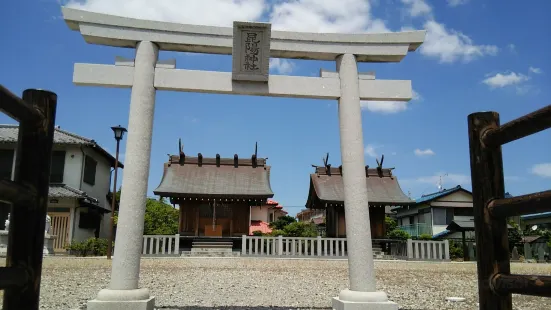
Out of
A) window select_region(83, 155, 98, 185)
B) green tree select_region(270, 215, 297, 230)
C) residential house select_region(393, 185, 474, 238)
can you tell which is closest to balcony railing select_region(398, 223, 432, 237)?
residential house select_region(393, 185, 474, 238)

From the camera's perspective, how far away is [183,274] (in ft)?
34.1

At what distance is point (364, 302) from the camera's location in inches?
214

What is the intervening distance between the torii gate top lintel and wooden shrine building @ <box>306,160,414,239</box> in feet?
50.2

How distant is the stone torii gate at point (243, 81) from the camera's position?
217 inches

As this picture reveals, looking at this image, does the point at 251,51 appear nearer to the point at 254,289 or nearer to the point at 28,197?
the point at 254,289

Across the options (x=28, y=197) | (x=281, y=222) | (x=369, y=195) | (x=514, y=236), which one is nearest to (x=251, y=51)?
(x=28, y=197)

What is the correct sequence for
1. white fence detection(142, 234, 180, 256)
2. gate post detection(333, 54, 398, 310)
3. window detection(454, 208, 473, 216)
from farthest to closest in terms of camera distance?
window detection(454, 208, 473, 216)
white fence detection(142, 234, 180, 256)
gate post detection(333, 54, 398, 310)

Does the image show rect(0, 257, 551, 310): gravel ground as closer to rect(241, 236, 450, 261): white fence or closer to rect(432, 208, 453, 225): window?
rect(241, 236, 450, 261): white fence

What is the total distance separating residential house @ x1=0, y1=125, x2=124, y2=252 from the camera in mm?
20562

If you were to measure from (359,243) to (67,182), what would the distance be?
19923 mm

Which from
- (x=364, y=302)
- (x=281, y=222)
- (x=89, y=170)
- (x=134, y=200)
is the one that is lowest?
(x=364, y=302)

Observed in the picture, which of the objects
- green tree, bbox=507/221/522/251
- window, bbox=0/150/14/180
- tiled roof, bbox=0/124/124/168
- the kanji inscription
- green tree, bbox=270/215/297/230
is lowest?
green tree, bbox=507/221/522/251

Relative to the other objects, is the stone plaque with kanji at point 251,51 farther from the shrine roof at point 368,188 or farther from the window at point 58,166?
the window at point 58,166

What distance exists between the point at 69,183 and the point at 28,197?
72.6 ft
